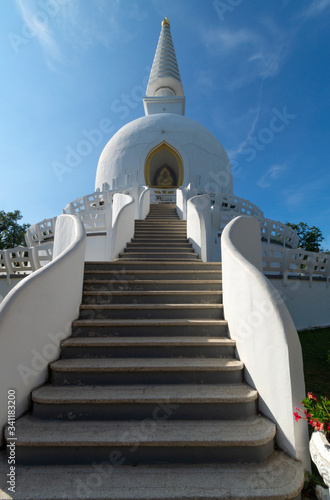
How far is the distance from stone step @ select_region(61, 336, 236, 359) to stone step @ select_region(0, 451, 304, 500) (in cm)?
102

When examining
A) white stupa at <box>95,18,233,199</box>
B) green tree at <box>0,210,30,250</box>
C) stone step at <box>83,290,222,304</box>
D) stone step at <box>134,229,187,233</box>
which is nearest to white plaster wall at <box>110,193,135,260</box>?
stone step at <box>134,229,187,233</box>

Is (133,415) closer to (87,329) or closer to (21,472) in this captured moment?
(21,472)

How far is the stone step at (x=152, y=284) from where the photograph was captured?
13.3 ft

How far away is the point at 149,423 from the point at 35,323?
1.46m

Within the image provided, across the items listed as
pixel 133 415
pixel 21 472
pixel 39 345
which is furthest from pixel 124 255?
pixel 21 472


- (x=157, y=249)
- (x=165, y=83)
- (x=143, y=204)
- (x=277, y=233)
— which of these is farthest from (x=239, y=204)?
(x=165, y=83)

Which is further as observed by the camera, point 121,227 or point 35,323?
point 121,227

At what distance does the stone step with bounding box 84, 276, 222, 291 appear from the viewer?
4.06 metres

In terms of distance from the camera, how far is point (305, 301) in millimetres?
6863

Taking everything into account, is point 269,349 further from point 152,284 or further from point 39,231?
point 39,231

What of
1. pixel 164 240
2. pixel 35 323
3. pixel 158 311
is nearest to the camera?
pixel 35 323

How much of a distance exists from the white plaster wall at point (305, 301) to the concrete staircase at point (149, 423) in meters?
4.14

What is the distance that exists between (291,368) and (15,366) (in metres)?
2.42

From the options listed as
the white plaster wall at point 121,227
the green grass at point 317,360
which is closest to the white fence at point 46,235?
the white plaster wall at point 121,227
